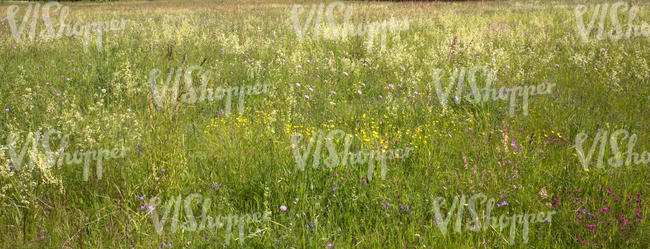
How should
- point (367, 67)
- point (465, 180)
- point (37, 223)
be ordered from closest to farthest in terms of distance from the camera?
point (37, 223)
point (465, 180)
point (367, 67)

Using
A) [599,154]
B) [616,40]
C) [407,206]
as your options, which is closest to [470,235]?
[407,206]

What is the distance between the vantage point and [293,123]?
3.76 meters

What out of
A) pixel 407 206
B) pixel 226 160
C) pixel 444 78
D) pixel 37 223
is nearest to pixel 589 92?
pixel 444 78

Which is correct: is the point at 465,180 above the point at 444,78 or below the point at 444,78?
below

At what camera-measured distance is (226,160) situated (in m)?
2.91

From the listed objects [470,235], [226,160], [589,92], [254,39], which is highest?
[254,39]

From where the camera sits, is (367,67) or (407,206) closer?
(407,206)

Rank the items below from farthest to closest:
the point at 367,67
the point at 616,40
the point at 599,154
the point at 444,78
→ 1. the point at 616,40
2. the point at 367,67
3. the point at 444,78
4. the point at 599,154

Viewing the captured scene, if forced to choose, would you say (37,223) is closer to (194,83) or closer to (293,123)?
(293,123)

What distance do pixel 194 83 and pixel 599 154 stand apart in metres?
3.92

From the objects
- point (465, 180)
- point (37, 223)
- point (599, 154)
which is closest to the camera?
point (37, 223)

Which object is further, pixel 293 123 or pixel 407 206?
pixel 293 123

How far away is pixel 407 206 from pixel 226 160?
1.33 meters

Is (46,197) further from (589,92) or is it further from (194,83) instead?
(589,92)
